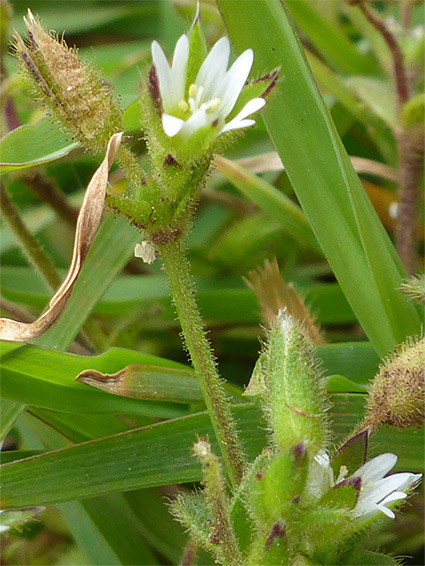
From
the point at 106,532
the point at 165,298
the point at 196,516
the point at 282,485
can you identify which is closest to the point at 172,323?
the point at 165,298

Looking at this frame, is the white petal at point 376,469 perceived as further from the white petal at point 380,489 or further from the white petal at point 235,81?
the white petal at point 235,81

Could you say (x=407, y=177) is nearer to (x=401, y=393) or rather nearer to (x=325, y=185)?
(x=325, y=185)

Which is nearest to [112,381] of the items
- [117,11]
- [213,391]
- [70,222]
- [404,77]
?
[213,391]

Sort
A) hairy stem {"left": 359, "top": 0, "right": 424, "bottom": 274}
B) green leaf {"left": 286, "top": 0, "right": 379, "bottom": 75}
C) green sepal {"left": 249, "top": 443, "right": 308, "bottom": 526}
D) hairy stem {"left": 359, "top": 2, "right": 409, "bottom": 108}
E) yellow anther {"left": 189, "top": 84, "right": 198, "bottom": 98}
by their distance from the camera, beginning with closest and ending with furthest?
green sepal {"left": 249, "top": 443, "right": 308, "bottom": 526}
yellow anther {"left": 189, "top": 84, "right": 198, "bottom": 98}
hairy stem {"left": 359, "top": 2, "right": 409, "bottom": 108}
hairy stem {"left": 359, "top": 0, "right": 424, "bottom": 274}
green leaf {"left": 286, "top": 0, "right": 379, "bottom": 75}

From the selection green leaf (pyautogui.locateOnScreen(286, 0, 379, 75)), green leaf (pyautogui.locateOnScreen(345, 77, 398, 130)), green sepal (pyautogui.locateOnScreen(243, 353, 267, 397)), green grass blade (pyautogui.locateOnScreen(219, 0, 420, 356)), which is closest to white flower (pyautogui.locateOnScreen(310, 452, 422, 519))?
green sepal (pyautogui.locateOnScreen(243, 353, 267, 397))

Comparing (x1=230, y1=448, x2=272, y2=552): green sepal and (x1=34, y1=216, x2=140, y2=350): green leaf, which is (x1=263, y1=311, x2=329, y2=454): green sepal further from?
(x1=34, y1=216, x2=140, y2=350): green leaf

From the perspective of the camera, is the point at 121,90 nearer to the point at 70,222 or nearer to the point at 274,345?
the point at 70,222
